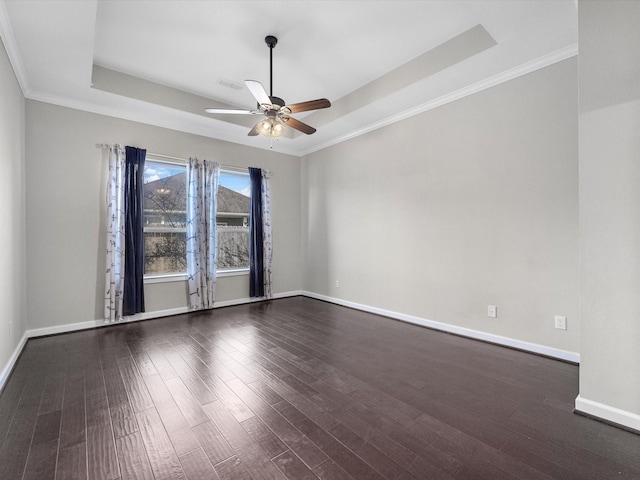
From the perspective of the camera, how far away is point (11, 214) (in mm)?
2824

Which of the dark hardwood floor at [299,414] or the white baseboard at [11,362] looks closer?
the dark hardwood floor at [299,414]

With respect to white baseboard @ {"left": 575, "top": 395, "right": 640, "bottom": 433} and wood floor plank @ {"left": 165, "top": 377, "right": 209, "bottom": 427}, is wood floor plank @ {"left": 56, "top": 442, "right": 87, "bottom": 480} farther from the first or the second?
white baseboard @ {"left": 575, "top": 395, "right": 640, "bottom": 433}

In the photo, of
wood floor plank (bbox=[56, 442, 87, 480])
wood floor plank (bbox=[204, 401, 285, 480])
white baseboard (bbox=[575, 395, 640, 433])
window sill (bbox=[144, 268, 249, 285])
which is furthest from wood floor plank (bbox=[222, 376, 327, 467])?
window sill (bbox=[144, 268, 249, 285])

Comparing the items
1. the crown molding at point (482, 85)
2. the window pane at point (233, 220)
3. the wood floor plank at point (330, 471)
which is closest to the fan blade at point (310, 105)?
the crown molding at point (482, 85)

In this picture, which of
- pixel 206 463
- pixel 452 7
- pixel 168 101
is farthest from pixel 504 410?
pixel 168 101

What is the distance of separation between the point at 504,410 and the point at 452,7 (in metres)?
3.30

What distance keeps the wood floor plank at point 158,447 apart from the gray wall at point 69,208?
263 centimetres

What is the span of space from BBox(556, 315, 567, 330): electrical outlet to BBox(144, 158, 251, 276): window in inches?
181

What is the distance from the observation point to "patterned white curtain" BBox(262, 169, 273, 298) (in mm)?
5457

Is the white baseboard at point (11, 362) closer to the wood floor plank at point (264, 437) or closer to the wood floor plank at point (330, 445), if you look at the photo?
the wood floor plank at point (264, 437)

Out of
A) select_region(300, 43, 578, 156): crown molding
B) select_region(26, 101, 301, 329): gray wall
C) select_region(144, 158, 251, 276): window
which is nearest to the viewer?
select_region(300, 43, 578, 156): crown molding

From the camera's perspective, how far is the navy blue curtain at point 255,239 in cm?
535

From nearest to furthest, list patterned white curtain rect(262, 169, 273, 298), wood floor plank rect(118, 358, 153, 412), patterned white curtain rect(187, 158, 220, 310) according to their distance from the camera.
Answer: wood floor plank rect(118, 358, 153, 412) < patterned white curtain rect(187, 158, 220, 310) < patterned white curtain rect(262, 169, 273, 298)

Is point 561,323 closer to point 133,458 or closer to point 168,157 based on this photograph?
point 133,458
